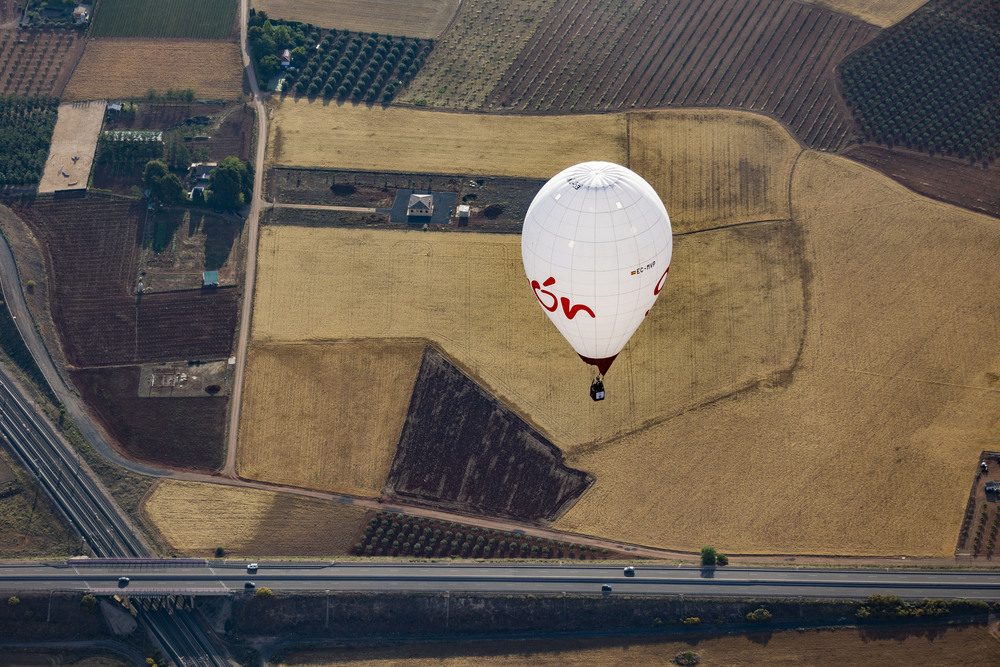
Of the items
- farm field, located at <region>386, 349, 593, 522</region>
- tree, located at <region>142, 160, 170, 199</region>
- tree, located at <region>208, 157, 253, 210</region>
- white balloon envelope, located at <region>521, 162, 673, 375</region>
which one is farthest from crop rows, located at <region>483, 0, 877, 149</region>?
white balloon envelope, located at <region>521, 162, 673, 375</region>

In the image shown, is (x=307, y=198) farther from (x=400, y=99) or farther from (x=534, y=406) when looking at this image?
(x=534, y=406)

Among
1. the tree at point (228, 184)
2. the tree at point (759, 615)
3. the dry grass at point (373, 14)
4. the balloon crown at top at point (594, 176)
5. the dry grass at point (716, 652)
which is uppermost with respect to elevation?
the dry grass at point (373, 14)

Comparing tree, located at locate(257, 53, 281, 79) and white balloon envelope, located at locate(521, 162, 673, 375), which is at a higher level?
tree, located at locate(257, 53, 281, 79)

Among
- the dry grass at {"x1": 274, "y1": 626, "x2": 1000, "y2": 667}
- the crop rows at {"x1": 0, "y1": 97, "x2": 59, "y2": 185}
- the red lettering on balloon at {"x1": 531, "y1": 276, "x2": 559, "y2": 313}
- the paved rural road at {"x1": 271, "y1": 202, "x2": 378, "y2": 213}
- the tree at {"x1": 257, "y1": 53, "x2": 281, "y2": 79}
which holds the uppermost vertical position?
the tree at {"x1": 257, "y1": 53, "x2": 281, "y2": 79}

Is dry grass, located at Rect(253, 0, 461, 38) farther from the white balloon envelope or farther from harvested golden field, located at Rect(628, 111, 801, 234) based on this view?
the white balloon envelope

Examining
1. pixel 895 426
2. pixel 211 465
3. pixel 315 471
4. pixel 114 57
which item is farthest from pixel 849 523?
pixel 114 57

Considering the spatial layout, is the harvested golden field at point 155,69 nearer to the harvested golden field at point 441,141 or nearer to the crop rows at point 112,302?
the harvested golden field at point 441,141

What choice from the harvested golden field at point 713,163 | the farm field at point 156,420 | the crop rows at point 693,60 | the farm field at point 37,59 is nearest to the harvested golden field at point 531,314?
the harvested golden field at point 713,163

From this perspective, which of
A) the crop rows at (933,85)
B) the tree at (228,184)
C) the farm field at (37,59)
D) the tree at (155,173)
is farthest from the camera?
the farm field at (37,59)
